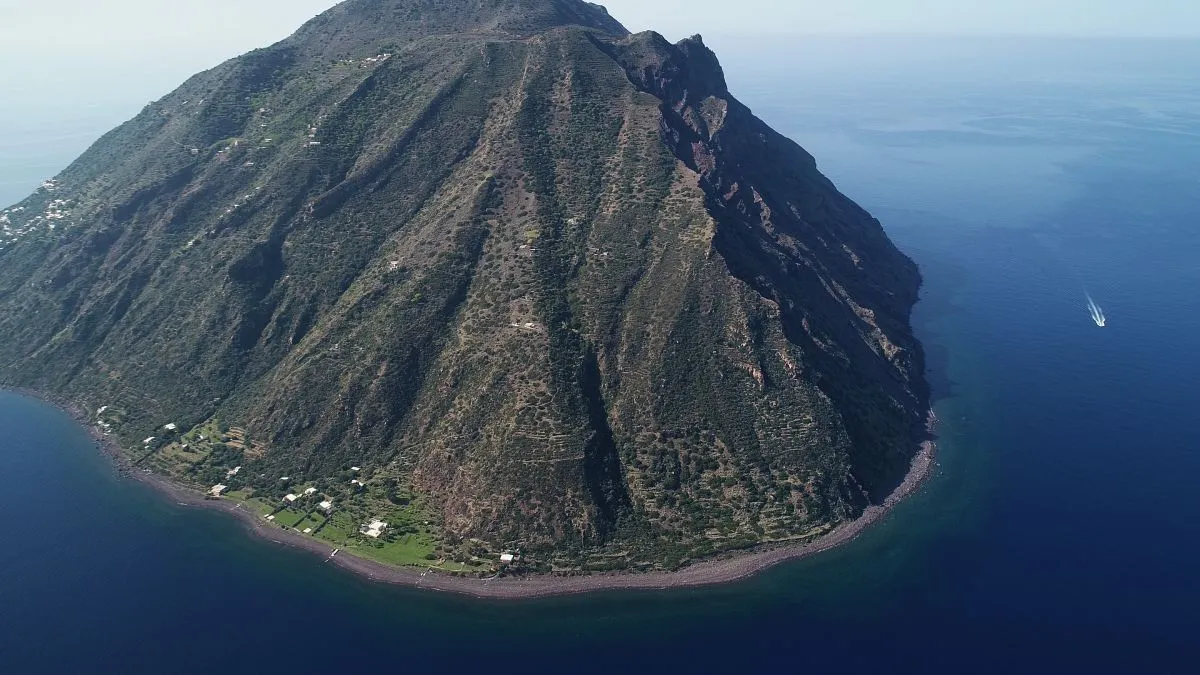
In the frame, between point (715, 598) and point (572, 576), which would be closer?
point (715, 598)

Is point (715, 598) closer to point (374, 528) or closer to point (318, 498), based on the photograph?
point (374, 528)

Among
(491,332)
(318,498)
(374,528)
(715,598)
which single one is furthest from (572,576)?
(491,332)

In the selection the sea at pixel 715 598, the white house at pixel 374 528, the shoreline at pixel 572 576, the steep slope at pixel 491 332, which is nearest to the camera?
the sea at pixel 715 598

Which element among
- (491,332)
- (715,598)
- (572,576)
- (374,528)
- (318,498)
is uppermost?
(491,332)

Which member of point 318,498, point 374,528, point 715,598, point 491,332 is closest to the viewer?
point 715,598

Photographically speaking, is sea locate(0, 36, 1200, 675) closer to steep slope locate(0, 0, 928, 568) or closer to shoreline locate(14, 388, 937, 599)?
shoreline locate(14, 388, 937, 599)

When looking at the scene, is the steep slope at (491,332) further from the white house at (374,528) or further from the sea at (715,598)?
the sea at (715,598)

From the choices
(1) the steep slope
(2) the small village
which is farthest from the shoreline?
(1) the steep slope

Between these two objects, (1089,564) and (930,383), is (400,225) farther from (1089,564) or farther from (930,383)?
(1089,564)

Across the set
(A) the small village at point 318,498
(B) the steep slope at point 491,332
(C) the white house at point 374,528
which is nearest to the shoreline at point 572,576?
(A) the small village at point 318,498

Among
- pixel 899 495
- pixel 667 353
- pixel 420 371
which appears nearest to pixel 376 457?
pixel 420 371
